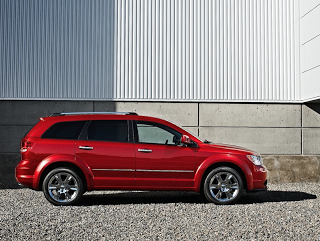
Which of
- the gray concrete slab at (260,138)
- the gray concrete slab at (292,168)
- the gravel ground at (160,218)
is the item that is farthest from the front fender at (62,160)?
the gray concrete slab at (292,168)

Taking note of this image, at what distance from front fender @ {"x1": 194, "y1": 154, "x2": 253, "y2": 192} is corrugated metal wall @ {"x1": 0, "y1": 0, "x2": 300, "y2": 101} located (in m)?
4.89

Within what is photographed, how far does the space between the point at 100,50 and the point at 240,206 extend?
271 inches

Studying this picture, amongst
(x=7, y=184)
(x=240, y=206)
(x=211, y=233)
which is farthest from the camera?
(x=7, y=184)

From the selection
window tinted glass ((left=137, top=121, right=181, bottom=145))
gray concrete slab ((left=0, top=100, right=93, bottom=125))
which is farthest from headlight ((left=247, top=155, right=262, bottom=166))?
gray concrete slab ((left=0, top=100, right=93, bottom=125))

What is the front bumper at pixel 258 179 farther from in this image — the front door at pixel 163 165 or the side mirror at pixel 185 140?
the side mirror at pixel 185 140

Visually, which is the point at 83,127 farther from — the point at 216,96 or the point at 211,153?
the point at 216,96

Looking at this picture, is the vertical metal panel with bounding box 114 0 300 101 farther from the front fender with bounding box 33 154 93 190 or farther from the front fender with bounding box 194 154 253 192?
the front fender with bounding box 33 154 93 190

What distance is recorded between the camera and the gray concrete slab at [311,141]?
14109 mm

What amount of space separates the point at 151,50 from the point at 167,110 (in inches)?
70.4

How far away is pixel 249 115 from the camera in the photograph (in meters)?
14.1

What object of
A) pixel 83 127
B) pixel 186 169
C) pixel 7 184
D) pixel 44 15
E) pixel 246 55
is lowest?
pixel 7 184

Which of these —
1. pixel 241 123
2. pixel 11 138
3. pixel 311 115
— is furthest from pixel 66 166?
pixel 311 115

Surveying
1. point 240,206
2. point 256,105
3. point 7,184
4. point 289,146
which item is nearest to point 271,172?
point 289,146

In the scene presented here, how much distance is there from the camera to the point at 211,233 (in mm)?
6555
